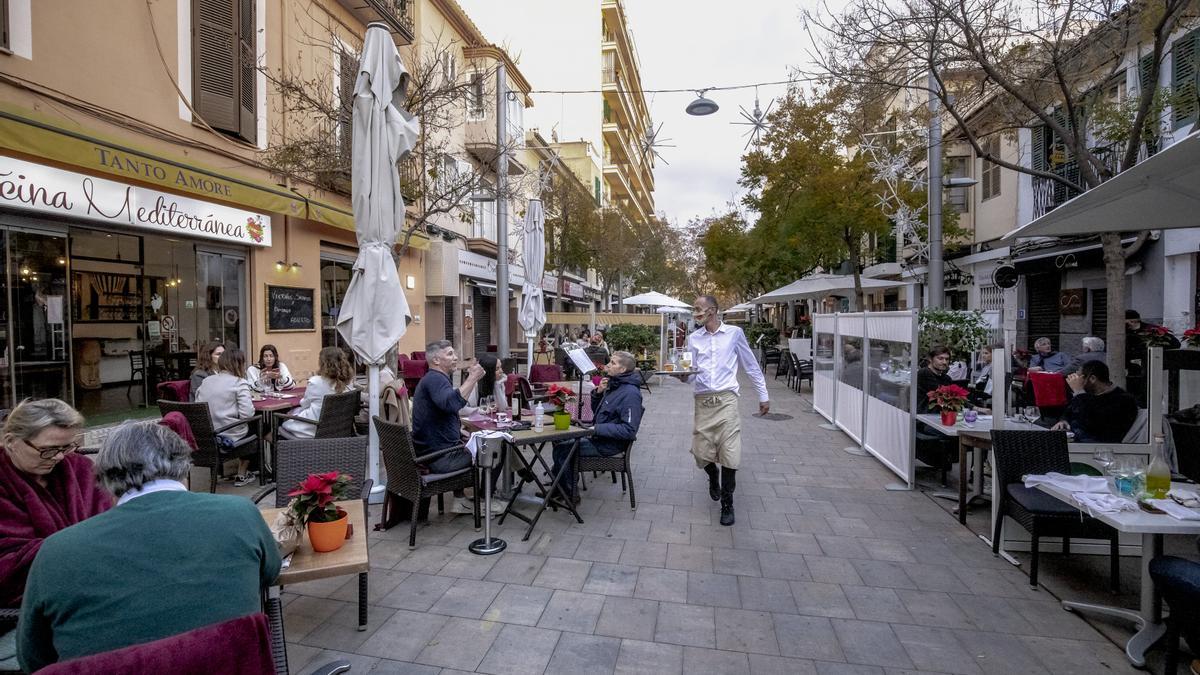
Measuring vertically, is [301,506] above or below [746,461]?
above

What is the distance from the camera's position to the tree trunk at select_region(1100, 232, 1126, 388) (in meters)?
5.66

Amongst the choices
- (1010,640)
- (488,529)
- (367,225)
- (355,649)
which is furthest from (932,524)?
(367,225)

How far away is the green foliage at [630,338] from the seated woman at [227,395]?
1071 centimetres

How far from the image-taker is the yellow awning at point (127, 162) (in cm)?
561

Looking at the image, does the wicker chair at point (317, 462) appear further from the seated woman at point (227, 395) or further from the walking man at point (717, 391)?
the walking man at point (717, 391)

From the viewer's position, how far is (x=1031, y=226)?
14.4ft

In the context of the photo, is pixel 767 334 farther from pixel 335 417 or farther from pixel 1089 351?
pixel 335 417

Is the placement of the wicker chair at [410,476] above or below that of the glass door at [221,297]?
below

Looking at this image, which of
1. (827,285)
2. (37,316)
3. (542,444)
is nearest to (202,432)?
(542,444)

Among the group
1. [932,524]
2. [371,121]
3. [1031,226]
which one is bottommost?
[932,524]

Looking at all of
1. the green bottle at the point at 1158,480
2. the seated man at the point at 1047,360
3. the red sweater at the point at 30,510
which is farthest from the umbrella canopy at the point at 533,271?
the green bottle at the point at 1158,480

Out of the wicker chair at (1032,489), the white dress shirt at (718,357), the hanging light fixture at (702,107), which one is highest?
the hanging light fixture at (702,107)

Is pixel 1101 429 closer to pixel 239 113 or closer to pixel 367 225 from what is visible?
pixel 367 225

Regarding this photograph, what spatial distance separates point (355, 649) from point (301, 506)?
0.91 meters
